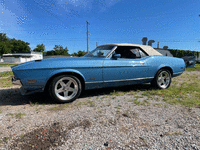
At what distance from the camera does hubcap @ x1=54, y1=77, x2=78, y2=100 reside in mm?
2726

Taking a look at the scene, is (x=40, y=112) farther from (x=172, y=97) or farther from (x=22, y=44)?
(x=22, y=44)

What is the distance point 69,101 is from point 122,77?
145 cm

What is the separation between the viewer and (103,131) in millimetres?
1688

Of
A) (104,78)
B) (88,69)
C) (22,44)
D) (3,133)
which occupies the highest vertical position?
(22,44)

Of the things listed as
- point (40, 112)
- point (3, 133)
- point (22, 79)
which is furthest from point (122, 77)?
point (3, 133)

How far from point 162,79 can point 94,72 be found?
7.74ft

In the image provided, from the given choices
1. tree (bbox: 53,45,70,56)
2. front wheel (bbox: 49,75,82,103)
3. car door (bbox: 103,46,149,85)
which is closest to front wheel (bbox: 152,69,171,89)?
car door (bbox: 103,46,149,85)

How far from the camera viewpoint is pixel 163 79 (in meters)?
3.94

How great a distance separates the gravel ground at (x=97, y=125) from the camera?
1.45 metres

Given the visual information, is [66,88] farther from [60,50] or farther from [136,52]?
[60,50]

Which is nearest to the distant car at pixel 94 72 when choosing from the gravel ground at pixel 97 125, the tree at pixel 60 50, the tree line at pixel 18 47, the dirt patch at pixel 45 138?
the gravel ground at pixel 97 125

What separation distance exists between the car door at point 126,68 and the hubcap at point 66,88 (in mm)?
764

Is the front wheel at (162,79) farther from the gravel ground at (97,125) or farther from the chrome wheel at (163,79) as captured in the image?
the gravel ground at (97,125)

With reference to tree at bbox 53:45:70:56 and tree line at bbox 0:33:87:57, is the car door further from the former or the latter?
tree at bbox 53:45:70:56
